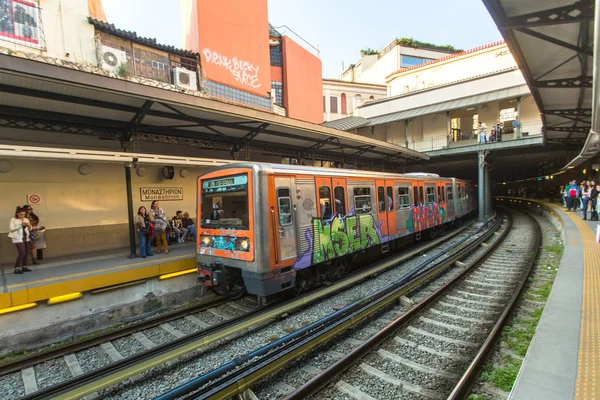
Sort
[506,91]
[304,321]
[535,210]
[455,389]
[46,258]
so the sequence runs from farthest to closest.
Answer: [535,210]
[506,91]
[46,258]
[304,321]
[455,389]

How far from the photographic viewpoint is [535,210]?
81.0ft

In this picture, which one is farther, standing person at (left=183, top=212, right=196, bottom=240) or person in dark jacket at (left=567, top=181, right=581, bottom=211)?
person in dark jacket at (left=567, top=181, right=581, bottom=211)

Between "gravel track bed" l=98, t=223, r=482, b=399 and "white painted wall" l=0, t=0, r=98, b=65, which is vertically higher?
"white painted wall" l=0, t=0, r=98, b=65

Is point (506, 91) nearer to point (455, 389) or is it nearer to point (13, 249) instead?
point (455, 389)

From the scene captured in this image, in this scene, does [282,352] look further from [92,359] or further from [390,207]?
[390,207]

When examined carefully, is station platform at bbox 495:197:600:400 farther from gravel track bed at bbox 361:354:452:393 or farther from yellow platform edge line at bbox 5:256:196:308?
yellow platform edge line at bbox 5:256:196:308

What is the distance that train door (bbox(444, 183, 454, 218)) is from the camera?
579 inches

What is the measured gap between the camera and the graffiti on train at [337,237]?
21.0ft

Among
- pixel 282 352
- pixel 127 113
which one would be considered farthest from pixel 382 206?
pixel 127 113

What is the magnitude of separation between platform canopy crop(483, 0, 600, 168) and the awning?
957 cm

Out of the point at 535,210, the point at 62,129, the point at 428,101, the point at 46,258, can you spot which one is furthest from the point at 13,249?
the point at 535,210

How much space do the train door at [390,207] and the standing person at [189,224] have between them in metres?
6.64

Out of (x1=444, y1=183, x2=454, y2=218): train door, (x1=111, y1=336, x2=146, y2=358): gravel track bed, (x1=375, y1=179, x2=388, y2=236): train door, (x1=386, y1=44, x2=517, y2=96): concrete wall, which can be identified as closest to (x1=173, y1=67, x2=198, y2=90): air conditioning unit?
(x1=375, y1=179, x2=388, y2=236): train door

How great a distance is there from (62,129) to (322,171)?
6658 mm
